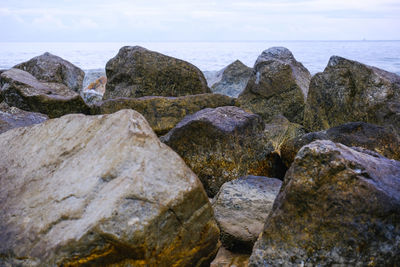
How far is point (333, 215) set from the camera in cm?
222

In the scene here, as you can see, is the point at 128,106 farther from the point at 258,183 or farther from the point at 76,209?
the point at 76,209

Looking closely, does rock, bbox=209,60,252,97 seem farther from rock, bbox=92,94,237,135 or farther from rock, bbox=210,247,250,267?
rock, bbox=210,247,250,267

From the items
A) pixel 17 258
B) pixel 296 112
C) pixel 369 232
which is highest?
pixel 369 232

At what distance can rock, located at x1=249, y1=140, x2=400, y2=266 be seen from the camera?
85.4 inches

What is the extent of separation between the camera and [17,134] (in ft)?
10.1

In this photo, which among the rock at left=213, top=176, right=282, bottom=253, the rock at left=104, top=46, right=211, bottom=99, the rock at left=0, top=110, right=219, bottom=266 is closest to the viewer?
the rock at left=0, top=110, right=219, bottom=266

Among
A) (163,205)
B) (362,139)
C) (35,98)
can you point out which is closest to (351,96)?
(362,139)

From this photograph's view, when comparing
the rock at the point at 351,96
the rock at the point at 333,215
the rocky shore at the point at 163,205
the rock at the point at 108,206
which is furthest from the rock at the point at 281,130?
the rock at the point at 108,206

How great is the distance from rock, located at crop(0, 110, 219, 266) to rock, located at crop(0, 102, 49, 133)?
188 cm

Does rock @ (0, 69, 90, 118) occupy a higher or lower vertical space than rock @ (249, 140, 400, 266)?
lower

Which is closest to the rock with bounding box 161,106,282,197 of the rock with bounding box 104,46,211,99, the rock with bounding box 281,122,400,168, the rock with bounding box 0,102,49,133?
the rock with bounding box 281,122,400,168

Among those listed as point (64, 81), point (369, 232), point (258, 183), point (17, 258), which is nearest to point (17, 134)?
point (17, 258)

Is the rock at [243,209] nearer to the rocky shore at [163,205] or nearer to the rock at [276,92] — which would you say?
the rocky shore at [163,205]

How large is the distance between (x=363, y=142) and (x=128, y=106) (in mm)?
3022
